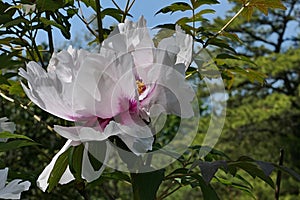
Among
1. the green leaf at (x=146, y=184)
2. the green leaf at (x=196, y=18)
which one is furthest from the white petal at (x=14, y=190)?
the green leaf at (x=196, y=18)

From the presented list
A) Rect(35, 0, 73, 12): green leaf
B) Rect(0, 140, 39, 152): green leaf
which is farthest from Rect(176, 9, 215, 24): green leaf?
Rect(0, 140, 39, 152): green leaf

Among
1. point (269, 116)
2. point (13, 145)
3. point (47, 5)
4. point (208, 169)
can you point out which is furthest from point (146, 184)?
point (269, 116)

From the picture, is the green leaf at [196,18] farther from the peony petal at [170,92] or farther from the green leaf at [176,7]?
the peony petal at [170,92]

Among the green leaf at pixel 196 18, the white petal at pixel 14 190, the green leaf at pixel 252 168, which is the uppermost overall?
the green leaf at pixel 196 18

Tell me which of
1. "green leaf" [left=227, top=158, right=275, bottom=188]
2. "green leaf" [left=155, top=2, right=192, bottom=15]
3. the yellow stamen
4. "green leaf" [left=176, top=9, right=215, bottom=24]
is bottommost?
"green leaf" [left=227, top=158, right=275, bottom=188]

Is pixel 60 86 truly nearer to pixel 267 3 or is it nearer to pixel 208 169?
pixel 208 169

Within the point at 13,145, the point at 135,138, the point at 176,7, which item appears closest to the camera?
the point at 135,138

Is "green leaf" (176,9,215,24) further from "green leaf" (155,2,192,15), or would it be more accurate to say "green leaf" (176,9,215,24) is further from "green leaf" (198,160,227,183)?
"green leaf" (198,160,227,183)

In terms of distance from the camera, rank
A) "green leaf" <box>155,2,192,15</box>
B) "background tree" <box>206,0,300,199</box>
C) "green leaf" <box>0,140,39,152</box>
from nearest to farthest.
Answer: "green leaf" <box>0,140,39,152</box> → "green leaf" <box>155,2,192,15</box> → "background tree" <box>206,0,300,199</box>
